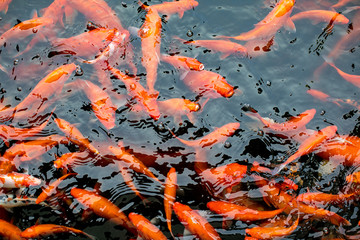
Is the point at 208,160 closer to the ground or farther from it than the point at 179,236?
farther from it

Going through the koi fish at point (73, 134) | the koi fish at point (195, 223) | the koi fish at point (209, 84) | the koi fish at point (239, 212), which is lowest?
the koi fish at point (195, 223)

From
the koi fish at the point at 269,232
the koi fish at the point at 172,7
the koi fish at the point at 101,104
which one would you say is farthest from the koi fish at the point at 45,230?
the koi fish at the point at 172,7

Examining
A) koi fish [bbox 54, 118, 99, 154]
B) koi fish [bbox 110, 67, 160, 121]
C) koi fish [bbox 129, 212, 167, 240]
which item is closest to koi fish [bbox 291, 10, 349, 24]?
koi fish [bbox 110, 67, 160, 121]

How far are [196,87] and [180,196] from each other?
4.31ft

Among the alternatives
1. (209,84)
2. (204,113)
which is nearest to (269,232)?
(204,113)

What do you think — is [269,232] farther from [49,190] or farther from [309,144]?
[49,190]

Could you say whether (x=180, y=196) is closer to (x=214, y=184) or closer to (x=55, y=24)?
(x=214, y=184)

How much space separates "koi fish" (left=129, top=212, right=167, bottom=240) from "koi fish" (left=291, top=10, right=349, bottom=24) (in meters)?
3.19

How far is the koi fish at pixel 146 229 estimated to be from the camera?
3088 mm

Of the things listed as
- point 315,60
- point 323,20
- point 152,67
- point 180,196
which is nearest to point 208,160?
point 180,196

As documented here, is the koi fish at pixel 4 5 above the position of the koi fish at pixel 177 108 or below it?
above

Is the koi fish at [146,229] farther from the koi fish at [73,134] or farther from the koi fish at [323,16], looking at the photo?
the koi fish at [323,16]

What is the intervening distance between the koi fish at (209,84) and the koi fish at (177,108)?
0.24 m

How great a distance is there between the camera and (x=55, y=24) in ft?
14.4
